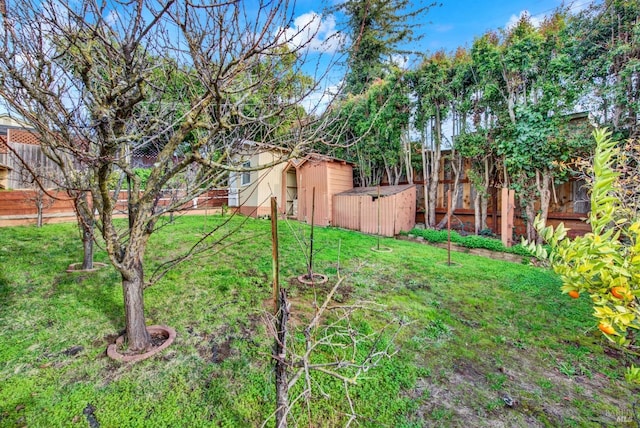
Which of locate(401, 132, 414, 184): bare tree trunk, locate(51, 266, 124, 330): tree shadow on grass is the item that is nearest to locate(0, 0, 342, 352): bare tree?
locate(51, 266, 124, 330): tree shadow on grass

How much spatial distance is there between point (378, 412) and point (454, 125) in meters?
8.04

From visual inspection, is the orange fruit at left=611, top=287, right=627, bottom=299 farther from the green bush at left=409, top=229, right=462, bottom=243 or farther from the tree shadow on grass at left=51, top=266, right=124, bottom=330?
the green bush at left=409, top=229, right=462, bottom=243

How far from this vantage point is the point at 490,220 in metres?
7.63

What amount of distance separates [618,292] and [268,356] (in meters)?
1.43

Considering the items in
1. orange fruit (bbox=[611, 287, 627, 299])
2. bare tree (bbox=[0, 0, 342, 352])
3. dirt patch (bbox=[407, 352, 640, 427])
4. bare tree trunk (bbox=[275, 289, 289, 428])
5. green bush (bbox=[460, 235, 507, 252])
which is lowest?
dirt patch (bbox=[407, 352, 640, 427])

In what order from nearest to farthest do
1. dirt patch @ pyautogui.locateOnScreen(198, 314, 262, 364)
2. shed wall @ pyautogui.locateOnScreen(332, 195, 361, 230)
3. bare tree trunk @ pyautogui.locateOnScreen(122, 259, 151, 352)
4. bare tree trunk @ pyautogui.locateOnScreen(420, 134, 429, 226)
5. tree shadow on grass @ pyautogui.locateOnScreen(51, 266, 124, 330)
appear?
bare tree trunk @ pyautogui.locateOnScreen(122, 259, 151, 352)
dirt patch @ pyautogui.locateOnScreen(198, 314, 262, 364)
tree shadow on grass @ pyautogui.locateOnScreen(51, 266, 124, 330)
bare tree trunk @ pyautogui.locateOnScreen(420, 134, 429, 226)
shed wall @ pyautogui.locateOnScreen(332, 195, 361, 230)

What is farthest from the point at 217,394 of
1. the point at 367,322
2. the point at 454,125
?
the point at 454,125

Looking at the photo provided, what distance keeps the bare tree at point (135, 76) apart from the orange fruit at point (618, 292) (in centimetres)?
175

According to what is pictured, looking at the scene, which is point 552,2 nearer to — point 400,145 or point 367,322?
point 400,145

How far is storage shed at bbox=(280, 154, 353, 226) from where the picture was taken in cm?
941

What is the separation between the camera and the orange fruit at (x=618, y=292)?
884mm

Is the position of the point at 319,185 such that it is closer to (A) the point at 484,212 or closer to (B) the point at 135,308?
(A) the point at 484,212

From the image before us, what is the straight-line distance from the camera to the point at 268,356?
4.64ft

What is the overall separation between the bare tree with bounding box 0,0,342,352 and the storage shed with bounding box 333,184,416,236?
6155 millimetres
